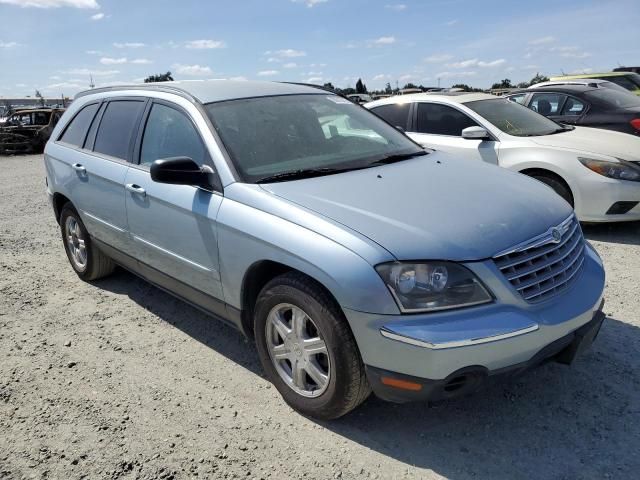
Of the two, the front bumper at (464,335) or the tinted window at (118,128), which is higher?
the tinted window at (118,128)

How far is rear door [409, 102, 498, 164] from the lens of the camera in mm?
6246

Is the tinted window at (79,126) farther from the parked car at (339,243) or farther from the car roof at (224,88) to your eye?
the parked car at (339,243)

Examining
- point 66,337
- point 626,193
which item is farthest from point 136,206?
point 626,193

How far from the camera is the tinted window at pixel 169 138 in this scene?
11.0 feet

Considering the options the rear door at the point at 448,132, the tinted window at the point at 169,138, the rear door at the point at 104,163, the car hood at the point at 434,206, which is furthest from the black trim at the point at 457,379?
the rear door at the point at 448,132

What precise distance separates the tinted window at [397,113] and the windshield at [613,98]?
2982 mm

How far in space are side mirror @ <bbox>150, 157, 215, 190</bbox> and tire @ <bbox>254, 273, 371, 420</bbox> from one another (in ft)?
2.48

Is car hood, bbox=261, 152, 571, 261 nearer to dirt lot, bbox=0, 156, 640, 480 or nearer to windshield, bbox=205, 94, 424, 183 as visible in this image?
windshield, bbox=205, 94, 424, 183

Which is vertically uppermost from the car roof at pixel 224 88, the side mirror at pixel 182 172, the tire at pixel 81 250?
the car roof at pixel 224 88

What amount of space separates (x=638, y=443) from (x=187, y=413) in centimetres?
229

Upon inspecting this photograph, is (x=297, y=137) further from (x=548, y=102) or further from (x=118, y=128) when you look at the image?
(x=548, y=102)

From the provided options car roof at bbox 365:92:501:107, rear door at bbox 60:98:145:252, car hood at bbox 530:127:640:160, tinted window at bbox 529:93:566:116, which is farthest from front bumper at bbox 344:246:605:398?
tinted window at bbox 529:93:566:116

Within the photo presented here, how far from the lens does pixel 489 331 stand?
2275 mm

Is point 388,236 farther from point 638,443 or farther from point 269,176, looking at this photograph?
point 638,443
